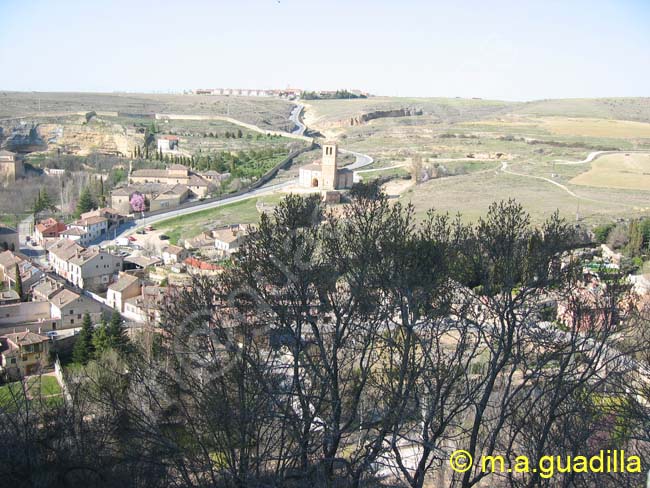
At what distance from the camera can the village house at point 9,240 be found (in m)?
24.7

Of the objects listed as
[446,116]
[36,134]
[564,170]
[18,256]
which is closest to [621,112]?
[446,116]

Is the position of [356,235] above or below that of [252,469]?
above

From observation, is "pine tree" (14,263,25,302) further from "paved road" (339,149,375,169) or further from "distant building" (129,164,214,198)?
"paved road" (339,149,375,169)

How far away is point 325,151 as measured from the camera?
3145cm

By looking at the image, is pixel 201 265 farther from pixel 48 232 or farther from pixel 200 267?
pixel 48 232

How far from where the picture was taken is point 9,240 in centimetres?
2491

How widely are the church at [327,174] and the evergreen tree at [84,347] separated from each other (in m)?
17.1

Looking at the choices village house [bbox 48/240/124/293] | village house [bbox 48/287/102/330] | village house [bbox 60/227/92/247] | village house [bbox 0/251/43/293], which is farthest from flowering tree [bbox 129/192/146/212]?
village house [bbox 48/287/102/330]

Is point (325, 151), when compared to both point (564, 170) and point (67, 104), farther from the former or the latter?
point (67, 104)

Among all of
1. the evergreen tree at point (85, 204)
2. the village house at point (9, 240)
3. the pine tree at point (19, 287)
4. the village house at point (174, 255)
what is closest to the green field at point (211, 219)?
the village house at point (174, 255)

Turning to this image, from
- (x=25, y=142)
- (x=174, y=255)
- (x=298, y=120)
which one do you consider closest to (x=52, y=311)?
(x=174, y=255)

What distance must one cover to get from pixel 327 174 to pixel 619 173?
52.4ft

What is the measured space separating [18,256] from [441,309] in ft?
63.7

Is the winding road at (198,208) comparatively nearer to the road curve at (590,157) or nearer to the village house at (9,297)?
the village house at (9,297)
